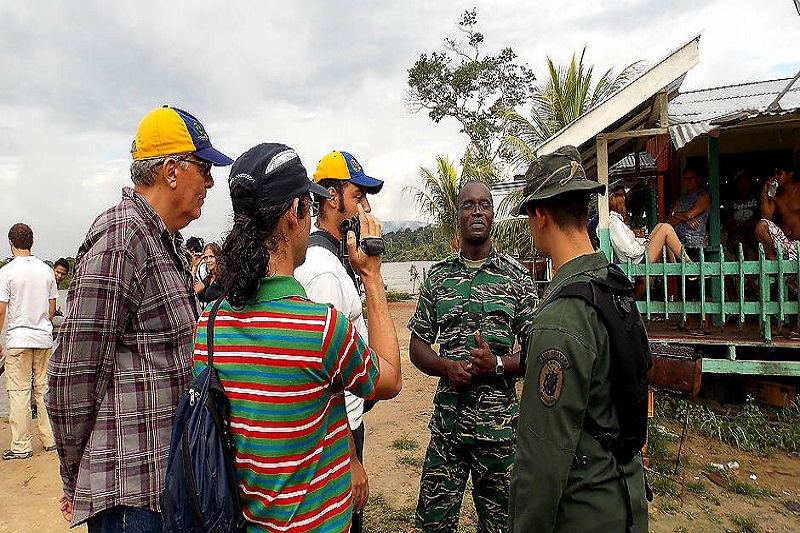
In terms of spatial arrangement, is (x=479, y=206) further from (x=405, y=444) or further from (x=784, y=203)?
(x=784, y=203)

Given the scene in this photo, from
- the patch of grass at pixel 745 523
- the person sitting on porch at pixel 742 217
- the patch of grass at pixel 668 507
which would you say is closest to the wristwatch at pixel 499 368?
the patch of grass at pixel 668 507

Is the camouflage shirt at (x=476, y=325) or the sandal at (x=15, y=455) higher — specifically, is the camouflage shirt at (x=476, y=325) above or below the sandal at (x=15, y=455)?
above

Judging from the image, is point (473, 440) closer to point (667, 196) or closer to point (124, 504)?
point (124, 504)

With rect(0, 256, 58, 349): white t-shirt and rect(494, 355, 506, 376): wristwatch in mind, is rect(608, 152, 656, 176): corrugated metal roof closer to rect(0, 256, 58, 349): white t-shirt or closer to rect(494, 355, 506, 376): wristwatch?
rect(494, 355, 506, 376): wristwatch

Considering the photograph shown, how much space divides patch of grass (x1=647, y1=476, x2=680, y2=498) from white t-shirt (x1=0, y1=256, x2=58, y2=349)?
591cm

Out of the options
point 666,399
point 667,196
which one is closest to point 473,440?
point 666,399

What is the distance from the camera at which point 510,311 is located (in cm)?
285

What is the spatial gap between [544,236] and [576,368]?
1.75 ft

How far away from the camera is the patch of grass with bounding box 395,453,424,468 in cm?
505

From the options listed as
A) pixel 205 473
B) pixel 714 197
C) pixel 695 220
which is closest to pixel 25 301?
pixel 205 473

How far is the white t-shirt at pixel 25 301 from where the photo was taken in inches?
212

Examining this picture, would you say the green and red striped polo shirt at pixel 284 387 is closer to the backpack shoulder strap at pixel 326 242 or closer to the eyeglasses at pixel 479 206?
the backpack shoulder strap at pixel 326 242

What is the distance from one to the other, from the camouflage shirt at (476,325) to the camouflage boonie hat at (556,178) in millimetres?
992

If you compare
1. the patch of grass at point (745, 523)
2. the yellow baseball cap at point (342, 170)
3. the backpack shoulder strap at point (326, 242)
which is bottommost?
the patch of grass at point (745, 523)
